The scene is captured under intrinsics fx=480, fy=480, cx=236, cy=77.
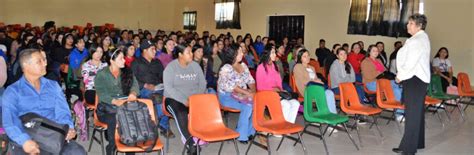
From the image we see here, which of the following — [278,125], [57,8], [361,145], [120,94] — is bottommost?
[361,145]

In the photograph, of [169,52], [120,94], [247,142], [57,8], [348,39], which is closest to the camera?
[120,94]

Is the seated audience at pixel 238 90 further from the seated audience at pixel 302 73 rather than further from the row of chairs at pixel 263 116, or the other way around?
the seated audience at pixel 302 73

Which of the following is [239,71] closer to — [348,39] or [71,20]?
[348,39]

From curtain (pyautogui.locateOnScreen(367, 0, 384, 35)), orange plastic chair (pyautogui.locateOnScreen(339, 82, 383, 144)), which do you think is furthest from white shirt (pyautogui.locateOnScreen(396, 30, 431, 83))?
curtain (pyautogui.locateOnScreen(367, 0, 384, 35))

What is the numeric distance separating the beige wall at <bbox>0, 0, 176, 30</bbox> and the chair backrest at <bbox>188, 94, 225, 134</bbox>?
51.8 ft

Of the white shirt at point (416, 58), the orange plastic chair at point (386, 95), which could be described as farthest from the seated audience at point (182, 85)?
the orange plastic chair at point (386, 95)

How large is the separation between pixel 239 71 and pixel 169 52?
6.67 ft

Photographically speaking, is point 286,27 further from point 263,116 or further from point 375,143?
point 263,116

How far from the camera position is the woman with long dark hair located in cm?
409

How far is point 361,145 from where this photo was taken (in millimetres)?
5297

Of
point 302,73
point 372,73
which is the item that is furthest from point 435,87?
point 302,73

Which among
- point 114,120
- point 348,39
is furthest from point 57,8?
point 114,120

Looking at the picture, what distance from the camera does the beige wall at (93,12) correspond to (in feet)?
60.1

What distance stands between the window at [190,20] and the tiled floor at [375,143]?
1286 centimetres
